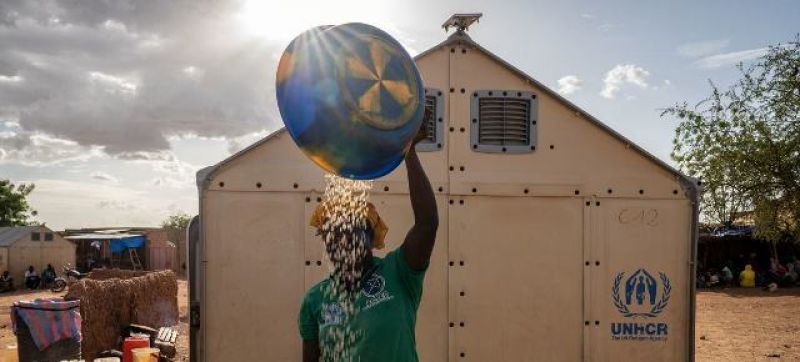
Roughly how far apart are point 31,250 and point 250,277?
2713 centimetres

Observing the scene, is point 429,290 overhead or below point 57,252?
overhead

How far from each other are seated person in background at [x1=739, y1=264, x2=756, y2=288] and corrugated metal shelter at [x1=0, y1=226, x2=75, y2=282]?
27.1 meters

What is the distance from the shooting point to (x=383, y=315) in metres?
2.91

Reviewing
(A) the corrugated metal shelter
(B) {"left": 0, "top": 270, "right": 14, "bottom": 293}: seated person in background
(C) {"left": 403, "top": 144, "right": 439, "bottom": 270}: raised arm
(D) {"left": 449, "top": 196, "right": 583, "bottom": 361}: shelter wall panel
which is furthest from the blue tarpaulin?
(C) {"left": 403, "top": 144, "right": 439, "bottom": 270}: raised arm

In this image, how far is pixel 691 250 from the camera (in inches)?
178

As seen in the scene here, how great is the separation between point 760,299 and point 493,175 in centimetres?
1902

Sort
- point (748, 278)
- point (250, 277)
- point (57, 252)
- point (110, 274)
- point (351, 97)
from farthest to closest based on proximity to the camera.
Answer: point (57, 252) → point (748, 278) → point (110, 274) → point (250, 277) → point (351, 97)

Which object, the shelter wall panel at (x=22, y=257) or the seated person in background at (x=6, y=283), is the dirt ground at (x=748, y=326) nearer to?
the seated person in background at (x=6, y=283)

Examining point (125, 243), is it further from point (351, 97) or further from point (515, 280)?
point (351, 97)

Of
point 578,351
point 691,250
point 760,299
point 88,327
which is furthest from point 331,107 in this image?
point 760,299

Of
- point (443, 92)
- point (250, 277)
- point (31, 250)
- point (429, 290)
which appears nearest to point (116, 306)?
point (250, 277)

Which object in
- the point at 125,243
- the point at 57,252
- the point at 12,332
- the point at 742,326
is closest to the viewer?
the point at 12,332

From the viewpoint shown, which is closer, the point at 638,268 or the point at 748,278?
the point at 638,268

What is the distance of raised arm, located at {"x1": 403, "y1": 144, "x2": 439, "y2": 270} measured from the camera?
114 inches
